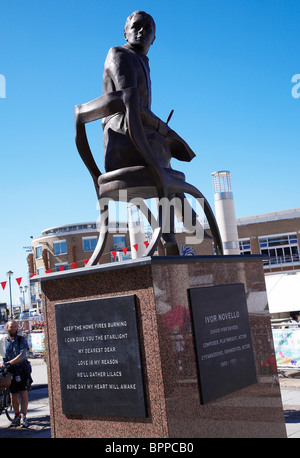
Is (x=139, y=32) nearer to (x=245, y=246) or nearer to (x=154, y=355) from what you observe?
(x=154, y=355)

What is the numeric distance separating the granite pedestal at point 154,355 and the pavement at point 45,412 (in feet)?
5.90

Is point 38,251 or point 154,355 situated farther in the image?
point 38,251

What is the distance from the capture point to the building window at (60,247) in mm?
54719

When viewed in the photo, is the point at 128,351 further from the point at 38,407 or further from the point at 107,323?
the point at 38,407

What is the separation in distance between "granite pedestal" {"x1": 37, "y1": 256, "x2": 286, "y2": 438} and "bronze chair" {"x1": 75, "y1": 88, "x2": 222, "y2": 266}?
43 centimetres

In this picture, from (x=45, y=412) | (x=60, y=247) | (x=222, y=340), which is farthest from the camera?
(x=60, y=247)

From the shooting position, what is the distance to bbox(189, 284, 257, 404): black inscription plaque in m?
4.21

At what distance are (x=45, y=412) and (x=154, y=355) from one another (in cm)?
630

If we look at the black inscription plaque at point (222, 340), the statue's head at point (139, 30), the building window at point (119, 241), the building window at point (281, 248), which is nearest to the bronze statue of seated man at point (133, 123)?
the statue's head at point (139, 30)

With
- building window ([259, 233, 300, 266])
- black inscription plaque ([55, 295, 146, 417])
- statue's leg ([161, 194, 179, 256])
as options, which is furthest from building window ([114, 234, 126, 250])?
black inscription plaque ([55, 295, 146, 417])

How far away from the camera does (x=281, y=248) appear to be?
4553 centimetres

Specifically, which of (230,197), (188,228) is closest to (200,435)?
(188,228)

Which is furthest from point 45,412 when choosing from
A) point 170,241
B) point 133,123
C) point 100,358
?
point 133,123
